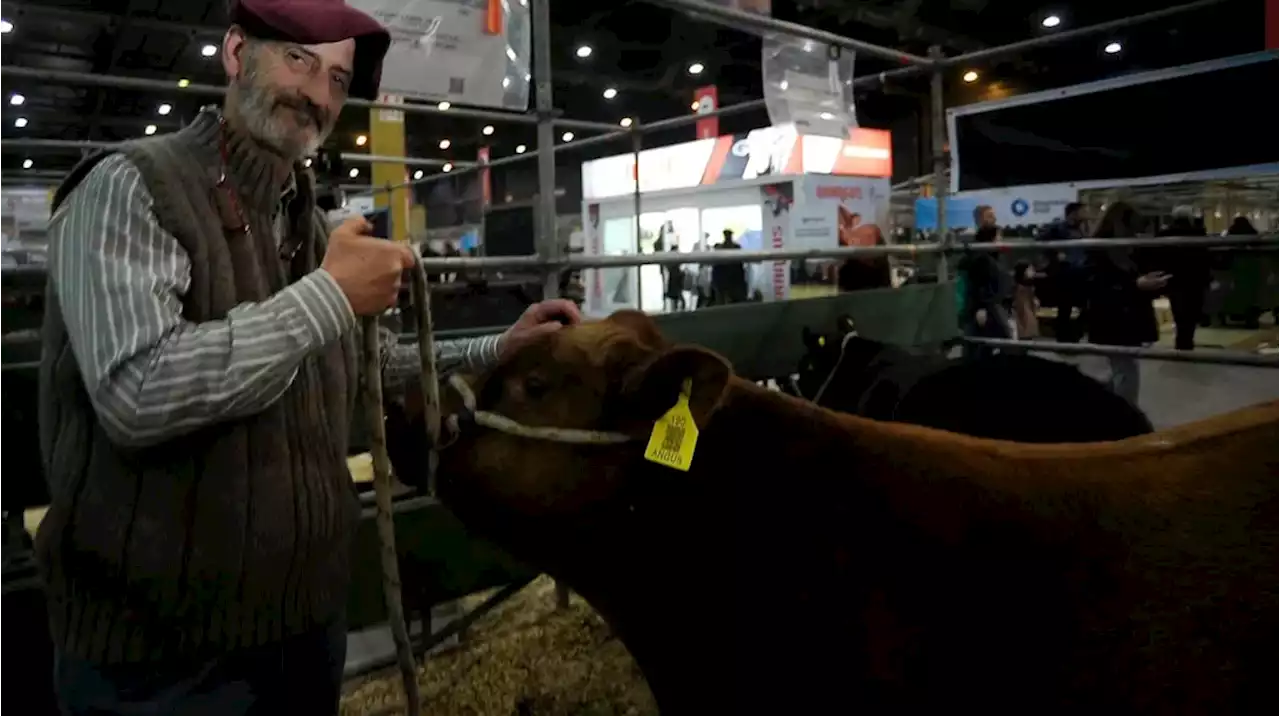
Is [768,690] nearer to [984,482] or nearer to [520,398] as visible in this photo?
[984,482]

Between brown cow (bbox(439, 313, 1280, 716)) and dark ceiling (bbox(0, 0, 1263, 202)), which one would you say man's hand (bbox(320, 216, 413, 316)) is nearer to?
brown cow (bbox(439, 313, 1280, 716))

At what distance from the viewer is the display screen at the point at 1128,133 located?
3572 millimetres

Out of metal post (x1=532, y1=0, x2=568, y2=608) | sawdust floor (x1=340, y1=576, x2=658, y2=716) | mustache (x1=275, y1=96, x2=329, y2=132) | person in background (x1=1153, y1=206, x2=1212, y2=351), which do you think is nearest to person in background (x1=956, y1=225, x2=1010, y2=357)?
person in background (x1=1153, y1=206, x2=1212, y2=351)

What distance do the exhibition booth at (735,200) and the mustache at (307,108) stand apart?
749 centimetres

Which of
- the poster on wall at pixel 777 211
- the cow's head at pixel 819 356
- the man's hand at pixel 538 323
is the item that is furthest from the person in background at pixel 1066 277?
the man's hand at pixel 538 323

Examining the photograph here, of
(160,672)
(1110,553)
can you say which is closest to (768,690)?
(1110,553)

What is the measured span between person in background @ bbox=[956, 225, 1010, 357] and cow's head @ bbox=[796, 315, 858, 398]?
145 centimetres

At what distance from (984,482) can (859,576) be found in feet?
0.87

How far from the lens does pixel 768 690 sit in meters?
1.61

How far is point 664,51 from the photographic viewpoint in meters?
15.4

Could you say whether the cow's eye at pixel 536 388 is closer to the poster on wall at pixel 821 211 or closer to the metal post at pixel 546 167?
the metal post at pixel 546 167

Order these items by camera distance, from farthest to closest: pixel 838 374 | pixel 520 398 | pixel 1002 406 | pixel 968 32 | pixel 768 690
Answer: pixel 968 32 → pixel 838 374 → pixel 1002 406 → pixel 520 398 → pixel 768 690

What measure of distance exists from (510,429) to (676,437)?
1.01 ft

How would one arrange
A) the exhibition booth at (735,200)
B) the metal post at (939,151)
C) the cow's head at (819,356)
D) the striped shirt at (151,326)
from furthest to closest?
1. the exhibition booth at (735,200)
2. the metal post at (939,151)
3. the cow's head at (819,356)
4. the striped shirt at (151,326)
